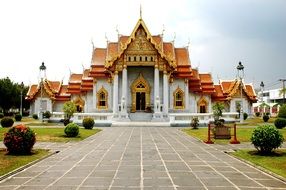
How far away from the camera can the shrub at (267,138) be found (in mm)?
16594

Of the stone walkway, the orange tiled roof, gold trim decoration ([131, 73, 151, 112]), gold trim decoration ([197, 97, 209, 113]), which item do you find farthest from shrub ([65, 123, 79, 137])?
the orange tiled roof

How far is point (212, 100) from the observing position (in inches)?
2239

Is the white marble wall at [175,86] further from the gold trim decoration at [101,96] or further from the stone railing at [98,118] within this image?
the stone railing at [98,118]

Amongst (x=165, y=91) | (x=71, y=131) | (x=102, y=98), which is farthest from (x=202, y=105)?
(x=71, y=131)

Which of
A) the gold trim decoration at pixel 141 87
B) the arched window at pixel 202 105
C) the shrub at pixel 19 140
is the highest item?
the gold trim decoration at pixel 141 87

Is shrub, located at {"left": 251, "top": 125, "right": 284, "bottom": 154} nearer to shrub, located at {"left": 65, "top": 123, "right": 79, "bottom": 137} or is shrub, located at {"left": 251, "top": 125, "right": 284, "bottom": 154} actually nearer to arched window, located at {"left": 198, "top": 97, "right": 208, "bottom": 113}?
shrub, located at {"left": 65, "top": 123, "right": 79, "bottom": 137}

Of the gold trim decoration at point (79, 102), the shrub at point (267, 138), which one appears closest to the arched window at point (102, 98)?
the gold trim decoration at point (79, 102)

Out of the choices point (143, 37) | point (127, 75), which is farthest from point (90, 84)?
point (143, 37)

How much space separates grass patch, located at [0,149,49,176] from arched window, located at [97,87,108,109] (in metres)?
32.2

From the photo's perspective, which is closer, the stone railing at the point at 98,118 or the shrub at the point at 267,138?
the shrub at the point at 267,138

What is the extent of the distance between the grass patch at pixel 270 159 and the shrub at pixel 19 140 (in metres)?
9.26

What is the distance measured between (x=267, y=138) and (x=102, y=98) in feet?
117

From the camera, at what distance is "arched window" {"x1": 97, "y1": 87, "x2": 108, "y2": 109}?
50.2 m

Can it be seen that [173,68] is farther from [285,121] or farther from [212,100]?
[285,121]
